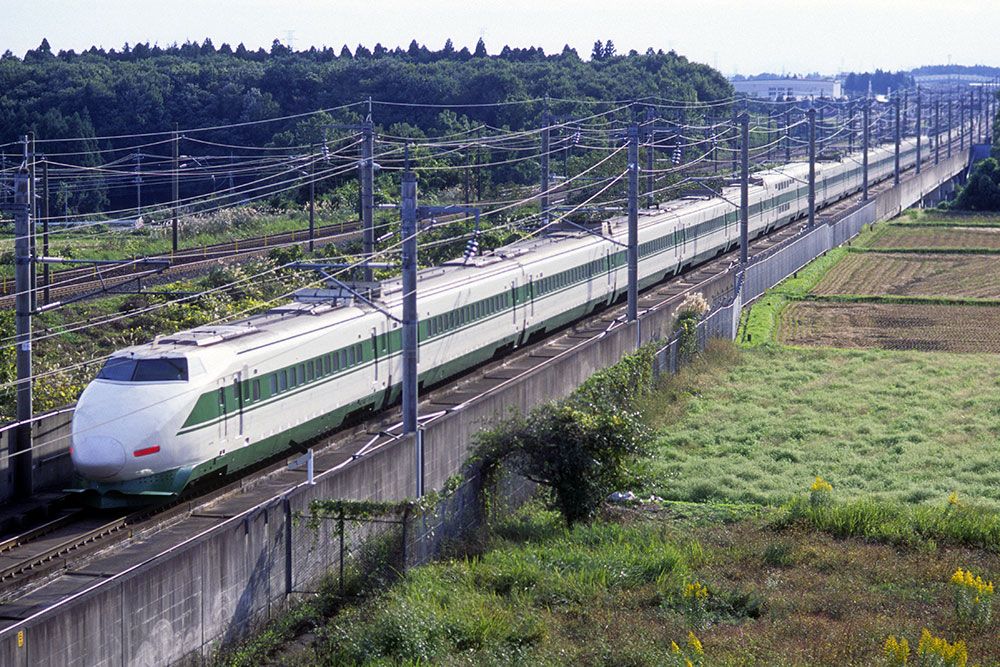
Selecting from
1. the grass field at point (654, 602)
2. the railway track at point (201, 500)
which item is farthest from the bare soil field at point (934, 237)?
the grass field at point (654, 602)

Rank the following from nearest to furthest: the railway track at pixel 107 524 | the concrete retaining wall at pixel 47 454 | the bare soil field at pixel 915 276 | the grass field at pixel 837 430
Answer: the railway track at pixel 107 524, the concrete retaining wall at pixel 47 454, the grass field at pixel 837 430, the bare soil field at pixel 915 276

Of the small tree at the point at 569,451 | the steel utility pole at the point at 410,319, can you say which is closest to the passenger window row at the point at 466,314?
the steel utility pole at the point at 410,319

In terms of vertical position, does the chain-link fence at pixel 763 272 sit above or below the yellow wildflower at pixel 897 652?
above

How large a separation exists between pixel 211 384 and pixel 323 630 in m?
5.70

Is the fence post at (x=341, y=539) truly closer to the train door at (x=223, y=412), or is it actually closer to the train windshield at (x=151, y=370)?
the train door at (x=223, y=412)

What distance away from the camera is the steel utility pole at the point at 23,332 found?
72.8ft

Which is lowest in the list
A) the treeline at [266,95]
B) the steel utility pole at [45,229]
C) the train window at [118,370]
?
the train window at [118,370]

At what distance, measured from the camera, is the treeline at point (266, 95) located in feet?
286

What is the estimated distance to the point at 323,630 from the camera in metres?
17.1

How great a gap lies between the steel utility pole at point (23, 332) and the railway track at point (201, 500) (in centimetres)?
123

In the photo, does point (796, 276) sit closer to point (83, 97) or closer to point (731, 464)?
point (731, 464)

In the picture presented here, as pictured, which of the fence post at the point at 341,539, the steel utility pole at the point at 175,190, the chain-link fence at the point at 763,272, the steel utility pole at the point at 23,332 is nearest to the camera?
the fence post at the point at 341,539

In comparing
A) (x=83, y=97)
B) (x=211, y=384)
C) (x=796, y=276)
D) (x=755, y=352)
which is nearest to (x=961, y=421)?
(x=755, y=352)

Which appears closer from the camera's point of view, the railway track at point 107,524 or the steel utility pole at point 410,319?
the railway track at point 107,524
